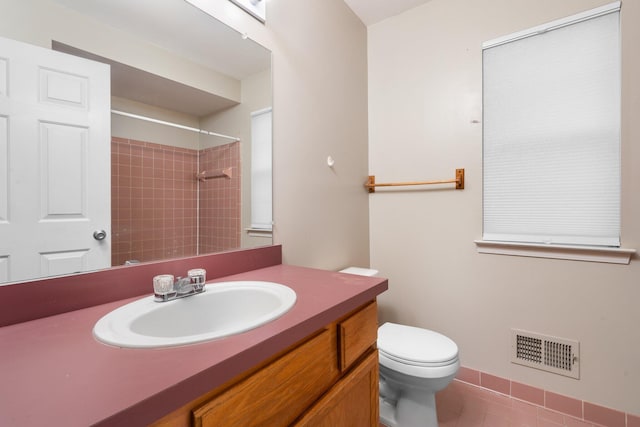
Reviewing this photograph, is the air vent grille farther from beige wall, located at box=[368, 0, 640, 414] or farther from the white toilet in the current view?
the white toilet


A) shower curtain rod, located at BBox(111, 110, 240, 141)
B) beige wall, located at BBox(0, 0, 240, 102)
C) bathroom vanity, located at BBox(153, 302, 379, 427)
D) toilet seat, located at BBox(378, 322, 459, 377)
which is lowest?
toilet seat, located at BBox(378, 322, 459, 377)

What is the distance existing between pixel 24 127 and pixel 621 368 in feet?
8.34

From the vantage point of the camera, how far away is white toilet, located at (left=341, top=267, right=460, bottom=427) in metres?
1.31

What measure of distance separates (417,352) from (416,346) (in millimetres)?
59

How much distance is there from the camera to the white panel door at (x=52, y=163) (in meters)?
0.71

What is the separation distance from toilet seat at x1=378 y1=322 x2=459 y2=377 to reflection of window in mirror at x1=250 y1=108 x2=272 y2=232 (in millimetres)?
824

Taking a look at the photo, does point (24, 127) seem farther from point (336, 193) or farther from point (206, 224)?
point (336, 193)

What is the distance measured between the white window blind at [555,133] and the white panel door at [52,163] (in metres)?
1.90

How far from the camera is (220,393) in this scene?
1.79ft

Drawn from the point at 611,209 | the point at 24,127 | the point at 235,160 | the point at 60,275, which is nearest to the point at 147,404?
the point at 60,275

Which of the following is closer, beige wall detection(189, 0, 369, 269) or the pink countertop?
the pink countertop

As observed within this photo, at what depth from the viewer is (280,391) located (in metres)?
0.66

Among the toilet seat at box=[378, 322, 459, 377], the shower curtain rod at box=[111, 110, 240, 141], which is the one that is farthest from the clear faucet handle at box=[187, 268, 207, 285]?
the toilet seat at box=[378, 322, 459, 377]

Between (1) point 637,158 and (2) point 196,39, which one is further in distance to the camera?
(1) point 637,158
